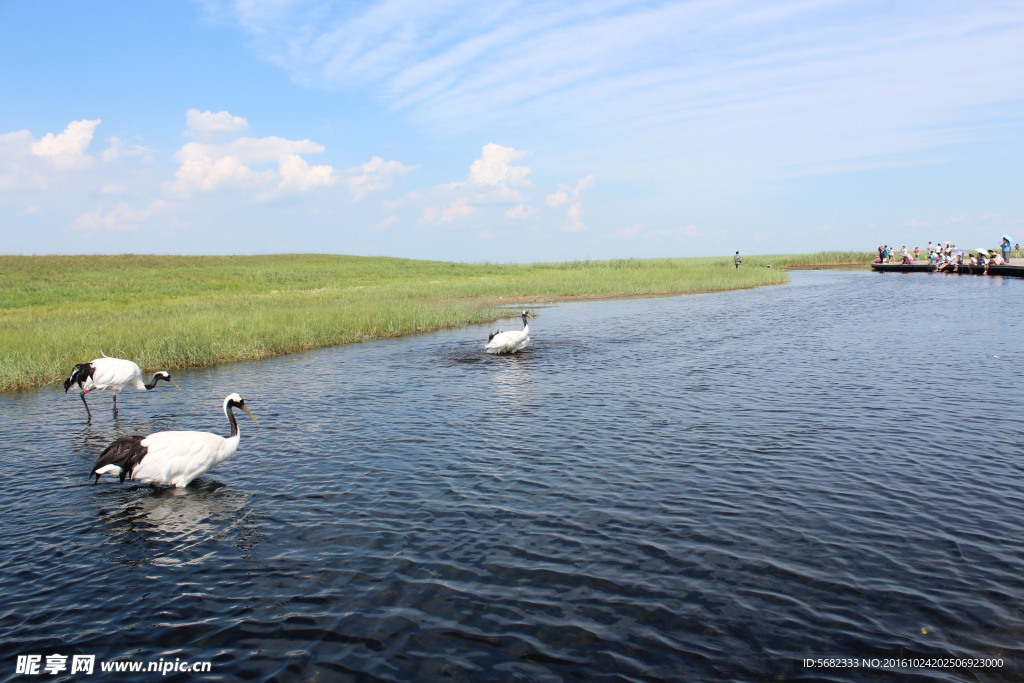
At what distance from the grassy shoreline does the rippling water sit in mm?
6014

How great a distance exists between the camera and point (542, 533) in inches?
369

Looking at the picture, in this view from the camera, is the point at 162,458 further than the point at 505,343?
No

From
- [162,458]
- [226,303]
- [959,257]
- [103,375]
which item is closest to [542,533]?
[162,458]

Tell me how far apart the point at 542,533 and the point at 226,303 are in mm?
39037

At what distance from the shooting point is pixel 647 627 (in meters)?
7.08

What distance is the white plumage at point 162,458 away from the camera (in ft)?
36.5

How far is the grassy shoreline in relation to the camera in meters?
24.9

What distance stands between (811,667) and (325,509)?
702 cm

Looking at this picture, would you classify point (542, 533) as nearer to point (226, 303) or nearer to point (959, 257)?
point (226, 303)

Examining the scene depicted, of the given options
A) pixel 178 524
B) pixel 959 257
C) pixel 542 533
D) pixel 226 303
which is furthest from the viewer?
pixel 959 257

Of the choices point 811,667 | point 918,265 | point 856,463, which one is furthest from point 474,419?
point 918,265

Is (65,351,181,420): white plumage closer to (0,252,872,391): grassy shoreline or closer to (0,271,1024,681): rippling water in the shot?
(0,271,1024,681): rippling water

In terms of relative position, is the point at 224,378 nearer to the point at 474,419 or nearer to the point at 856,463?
the point at 474,419

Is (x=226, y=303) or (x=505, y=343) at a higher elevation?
(x=226, y=303)
